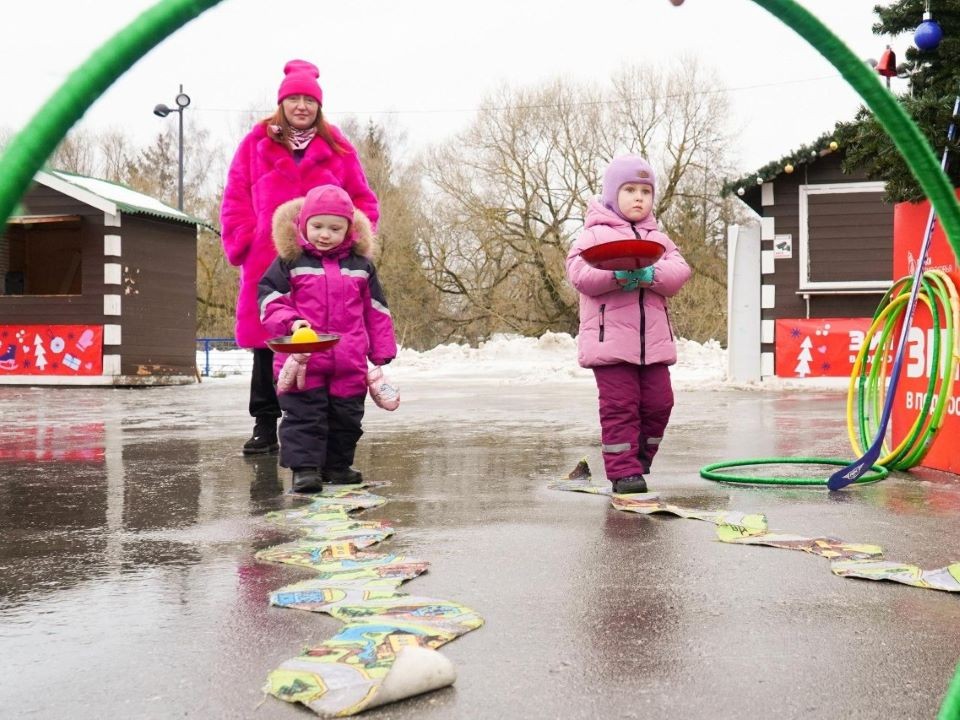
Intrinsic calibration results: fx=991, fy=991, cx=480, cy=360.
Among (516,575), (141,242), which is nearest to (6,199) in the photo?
(516,575)

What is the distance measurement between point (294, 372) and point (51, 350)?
→ 550 inches

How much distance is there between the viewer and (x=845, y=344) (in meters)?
15.4

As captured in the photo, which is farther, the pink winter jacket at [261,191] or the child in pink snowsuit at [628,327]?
the pink winter jacket at [261,191]

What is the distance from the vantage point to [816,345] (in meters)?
15.6

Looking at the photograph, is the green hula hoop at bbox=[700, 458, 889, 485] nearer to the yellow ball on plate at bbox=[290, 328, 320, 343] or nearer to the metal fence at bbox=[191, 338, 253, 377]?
the yellow ball on plate at bbox=[290, 328, 320, 343]

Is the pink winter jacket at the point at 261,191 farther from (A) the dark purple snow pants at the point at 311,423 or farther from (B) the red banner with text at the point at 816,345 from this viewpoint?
(B) the red banner with text at the point at 816,345

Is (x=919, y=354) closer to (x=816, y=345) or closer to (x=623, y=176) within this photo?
(x=623, y=176)

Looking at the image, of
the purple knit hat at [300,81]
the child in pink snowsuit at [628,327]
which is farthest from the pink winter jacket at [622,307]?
the purple knit hat at [300,81]

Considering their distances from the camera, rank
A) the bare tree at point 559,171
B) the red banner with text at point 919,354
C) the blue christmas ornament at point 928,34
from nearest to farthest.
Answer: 1. the blue christmas ornament at point 928,34
2. the red banner with text at point 919,354
3. the bare tree at point 559,171

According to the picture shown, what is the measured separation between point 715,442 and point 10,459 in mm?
4666

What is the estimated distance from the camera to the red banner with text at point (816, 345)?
15.4m

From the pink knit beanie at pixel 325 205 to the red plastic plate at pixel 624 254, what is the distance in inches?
52.1

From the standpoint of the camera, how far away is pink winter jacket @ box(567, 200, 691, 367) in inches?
182

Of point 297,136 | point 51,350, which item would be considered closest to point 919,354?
point 297,136
